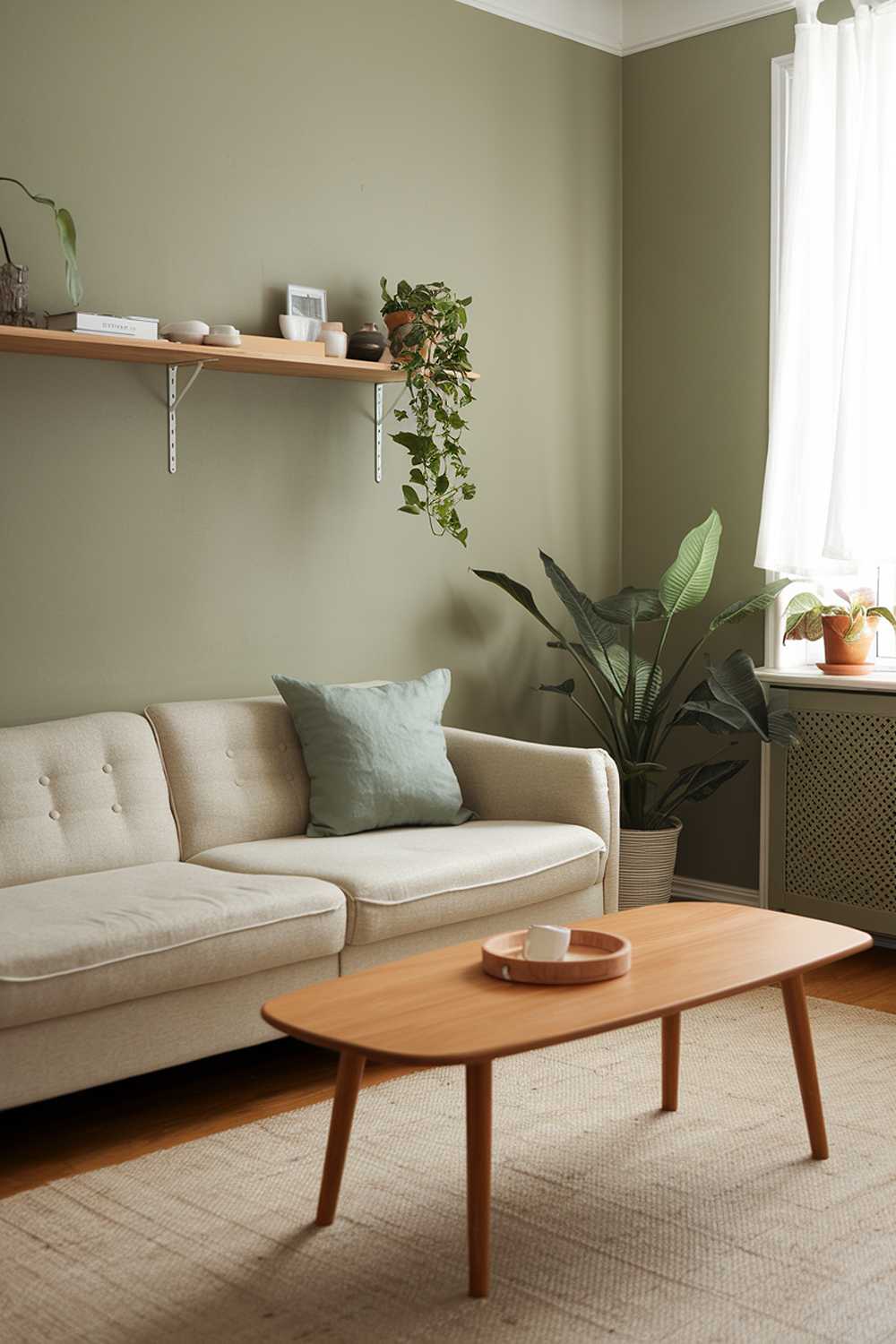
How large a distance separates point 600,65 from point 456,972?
3.51 meters

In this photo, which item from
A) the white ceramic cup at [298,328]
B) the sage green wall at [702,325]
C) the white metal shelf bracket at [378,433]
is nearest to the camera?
the white ceramic cup at [298,328]

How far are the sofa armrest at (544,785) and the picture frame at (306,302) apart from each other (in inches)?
48.9

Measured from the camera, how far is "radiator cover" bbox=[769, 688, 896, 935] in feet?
13.4

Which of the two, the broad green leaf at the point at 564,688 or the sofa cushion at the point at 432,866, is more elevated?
the broad green leaf at the point at 564,688

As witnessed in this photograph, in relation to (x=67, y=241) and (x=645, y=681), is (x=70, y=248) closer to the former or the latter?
(x=67, y=241)

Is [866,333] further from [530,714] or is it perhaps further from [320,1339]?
[320,1339]

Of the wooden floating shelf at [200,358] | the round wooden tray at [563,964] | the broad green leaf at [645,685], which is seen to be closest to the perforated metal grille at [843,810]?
the broad green leaf at [645,685]

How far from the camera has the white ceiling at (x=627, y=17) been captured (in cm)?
454

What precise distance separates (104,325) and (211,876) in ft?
4.21

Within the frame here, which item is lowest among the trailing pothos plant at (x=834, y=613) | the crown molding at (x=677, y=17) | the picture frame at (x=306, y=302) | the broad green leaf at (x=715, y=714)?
the broad green leaf at (x=715, y=714)

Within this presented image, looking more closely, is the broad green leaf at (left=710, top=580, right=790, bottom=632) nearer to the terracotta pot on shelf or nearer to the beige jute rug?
the terracotta pot on shelf

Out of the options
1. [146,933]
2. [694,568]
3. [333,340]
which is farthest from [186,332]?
[694,568]

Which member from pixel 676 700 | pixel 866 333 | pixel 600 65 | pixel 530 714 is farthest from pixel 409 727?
pixel 600 65

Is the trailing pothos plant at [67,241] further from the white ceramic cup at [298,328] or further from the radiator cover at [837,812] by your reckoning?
the radiator cover at [837,812]
